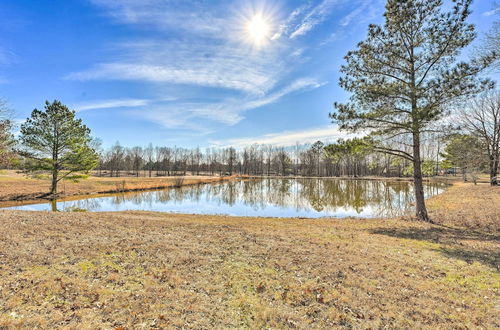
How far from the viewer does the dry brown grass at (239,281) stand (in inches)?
142

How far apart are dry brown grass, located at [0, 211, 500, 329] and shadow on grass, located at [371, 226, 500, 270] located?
0.21 feet

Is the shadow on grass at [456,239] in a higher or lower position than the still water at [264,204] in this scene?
higher

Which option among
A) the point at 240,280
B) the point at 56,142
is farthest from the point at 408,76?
the point at 56,142

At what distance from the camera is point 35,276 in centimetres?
455

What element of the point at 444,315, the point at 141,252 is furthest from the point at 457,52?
the point at 141,252

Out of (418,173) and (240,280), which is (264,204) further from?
(240,280)

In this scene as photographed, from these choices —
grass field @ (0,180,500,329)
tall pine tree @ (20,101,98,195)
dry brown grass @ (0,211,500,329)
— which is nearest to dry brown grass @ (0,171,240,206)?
tall pine tree @ (20,101,98,195)

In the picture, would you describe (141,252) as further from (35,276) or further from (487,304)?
(487,304)

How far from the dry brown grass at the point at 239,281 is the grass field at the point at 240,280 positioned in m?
0.02

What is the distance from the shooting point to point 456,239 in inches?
322

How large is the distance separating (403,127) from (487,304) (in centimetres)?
812

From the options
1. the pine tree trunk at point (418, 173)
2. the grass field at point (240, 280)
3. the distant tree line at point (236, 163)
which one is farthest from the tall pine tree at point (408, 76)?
the distant tree line at point (236, 163)

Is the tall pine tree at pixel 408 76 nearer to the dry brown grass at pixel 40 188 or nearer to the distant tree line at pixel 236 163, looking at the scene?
the dry brown grass at pixel 40 188

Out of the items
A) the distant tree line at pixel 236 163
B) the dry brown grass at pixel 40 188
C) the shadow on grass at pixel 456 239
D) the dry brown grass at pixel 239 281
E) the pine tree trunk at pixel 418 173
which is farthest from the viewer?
the distant tree line at pixel 236 163
